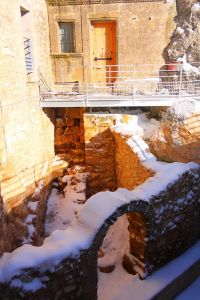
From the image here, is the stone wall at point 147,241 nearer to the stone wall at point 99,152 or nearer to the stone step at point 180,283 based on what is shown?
the stone step at point 180,283

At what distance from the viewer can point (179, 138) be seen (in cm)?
763

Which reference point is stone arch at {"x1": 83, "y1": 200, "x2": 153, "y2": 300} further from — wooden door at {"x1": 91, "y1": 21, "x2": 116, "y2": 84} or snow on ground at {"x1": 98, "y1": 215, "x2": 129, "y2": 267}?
wooden door at {"x1": 91, "y1": 21, "x2": 116, "y2": 84}

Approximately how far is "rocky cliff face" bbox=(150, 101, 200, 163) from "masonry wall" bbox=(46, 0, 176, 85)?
10.4 feet

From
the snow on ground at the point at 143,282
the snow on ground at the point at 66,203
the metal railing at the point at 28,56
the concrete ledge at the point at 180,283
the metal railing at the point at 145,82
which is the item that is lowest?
the snow on ground at the point at 66,203

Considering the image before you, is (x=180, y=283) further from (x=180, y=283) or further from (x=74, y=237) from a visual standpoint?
(x=74, y=237)

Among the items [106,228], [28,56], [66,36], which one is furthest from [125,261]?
[66,36]

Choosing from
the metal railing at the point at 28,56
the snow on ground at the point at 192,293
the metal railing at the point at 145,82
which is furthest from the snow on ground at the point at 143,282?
the metal railing at the point at 145,82

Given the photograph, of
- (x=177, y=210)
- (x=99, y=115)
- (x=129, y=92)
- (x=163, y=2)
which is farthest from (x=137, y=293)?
(x=163, y=2)

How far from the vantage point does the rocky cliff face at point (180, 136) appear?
7.47 metres

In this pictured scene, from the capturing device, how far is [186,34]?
9875 mm

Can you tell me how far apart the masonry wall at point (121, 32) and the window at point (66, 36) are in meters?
0.19

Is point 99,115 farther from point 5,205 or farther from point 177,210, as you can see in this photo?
point 177,210

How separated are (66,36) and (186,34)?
13.8 feet

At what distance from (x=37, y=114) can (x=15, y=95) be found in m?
1.75
